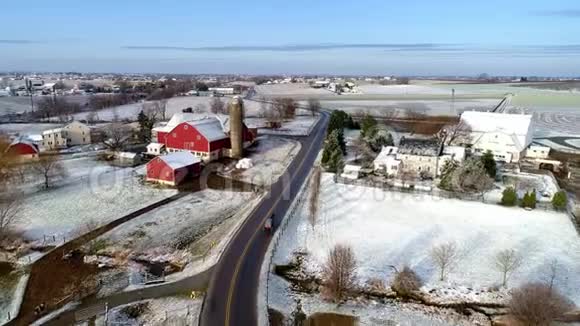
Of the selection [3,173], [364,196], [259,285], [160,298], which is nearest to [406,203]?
[364,196]

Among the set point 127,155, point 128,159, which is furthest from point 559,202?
point 127,155

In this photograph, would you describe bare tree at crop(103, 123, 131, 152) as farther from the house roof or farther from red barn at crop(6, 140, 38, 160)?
the house roof

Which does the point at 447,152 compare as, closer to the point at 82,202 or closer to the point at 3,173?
the point at 82,202

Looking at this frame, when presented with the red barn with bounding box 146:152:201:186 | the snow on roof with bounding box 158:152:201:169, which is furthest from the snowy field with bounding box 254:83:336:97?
the red barn with bounding box 146:152:201:186

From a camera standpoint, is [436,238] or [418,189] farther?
[418,189]

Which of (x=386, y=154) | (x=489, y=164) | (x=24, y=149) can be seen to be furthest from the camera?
(x=24, y=149)

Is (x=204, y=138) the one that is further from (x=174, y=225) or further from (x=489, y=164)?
(x=489, y=164)
